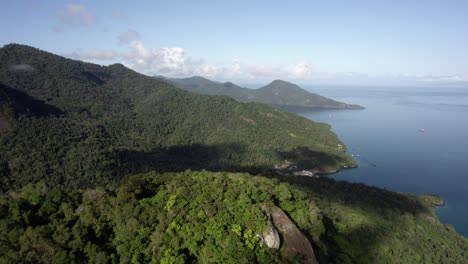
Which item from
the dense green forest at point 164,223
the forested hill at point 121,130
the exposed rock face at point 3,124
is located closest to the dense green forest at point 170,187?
the dense green forest at point 164,223

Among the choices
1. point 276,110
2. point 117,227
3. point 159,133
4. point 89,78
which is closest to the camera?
point 117,227

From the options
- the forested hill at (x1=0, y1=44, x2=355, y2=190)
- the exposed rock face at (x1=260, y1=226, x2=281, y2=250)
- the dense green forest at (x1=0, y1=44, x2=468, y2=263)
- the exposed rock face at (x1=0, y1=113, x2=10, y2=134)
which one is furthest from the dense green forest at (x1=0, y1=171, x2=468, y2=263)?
the exposed rock face at (x1=0, y1=113, x2=10, y2=134)

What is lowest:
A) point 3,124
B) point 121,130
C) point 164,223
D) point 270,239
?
point 121,130

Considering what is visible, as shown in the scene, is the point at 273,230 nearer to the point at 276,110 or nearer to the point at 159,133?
the point at 159,133

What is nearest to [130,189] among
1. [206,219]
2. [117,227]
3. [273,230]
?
[117,227]

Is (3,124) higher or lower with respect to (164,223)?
lower

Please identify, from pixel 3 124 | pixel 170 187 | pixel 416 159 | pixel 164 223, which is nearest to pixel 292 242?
pixel 164 223

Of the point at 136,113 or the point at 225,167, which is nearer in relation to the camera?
the point at 225,167

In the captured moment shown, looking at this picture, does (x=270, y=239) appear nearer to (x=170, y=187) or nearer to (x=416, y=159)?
(x=170, y=187)
